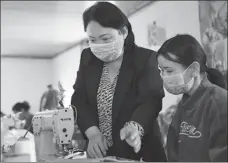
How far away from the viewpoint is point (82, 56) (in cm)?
159

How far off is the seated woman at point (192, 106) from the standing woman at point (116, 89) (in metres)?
0.07

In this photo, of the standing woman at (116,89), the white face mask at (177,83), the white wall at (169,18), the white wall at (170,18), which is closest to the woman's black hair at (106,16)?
the standing woman at (116,89)

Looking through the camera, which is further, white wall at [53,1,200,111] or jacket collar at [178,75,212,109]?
white wall at [53,1,200,111]

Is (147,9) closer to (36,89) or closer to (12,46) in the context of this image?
(12,46)

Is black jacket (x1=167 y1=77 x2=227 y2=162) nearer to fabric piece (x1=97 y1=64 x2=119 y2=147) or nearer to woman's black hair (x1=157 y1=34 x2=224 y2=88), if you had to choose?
woman's black hair (x1=157 y1=34 x2=224 y2=88)

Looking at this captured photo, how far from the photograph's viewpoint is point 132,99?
1.48 m

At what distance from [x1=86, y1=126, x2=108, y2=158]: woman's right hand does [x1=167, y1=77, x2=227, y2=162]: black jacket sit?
24 cm

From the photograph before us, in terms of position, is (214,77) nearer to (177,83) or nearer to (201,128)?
(177,83)

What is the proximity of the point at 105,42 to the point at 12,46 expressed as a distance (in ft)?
22.9

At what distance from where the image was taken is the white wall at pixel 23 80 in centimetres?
896

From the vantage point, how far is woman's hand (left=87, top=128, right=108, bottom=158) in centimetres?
132

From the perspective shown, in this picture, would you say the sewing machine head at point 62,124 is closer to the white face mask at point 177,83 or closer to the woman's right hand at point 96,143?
the woman's right hand at point 96,143

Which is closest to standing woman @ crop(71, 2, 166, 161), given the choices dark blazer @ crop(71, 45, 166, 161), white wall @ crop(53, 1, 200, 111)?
dark blazer @ crop(71, 45, 166, 161)

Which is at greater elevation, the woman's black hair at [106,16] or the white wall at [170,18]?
the white wall at [170,18]
